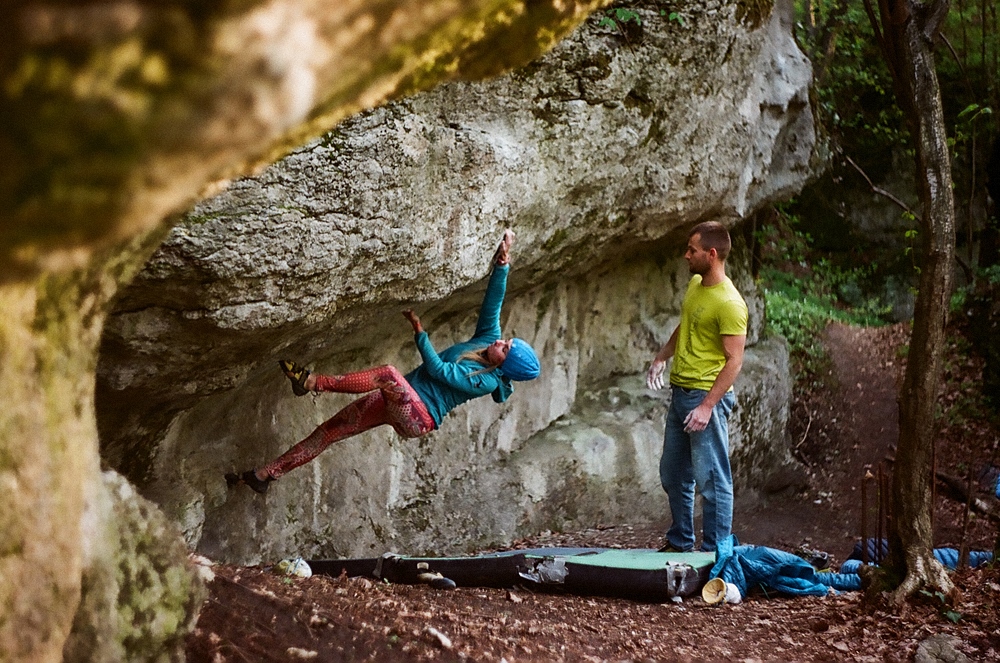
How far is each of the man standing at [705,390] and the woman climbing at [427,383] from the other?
117cm

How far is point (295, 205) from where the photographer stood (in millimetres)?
4914

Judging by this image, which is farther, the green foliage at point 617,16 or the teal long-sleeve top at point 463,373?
the green foliage at point 617,16

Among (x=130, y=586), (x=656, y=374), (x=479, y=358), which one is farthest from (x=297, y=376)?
(x=656, y=374)

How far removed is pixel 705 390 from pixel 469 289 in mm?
2145

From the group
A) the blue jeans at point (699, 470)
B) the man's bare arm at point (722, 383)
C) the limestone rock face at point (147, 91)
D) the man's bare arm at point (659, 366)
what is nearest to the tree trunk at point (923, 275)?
the man's bare arm at point (722, 383)

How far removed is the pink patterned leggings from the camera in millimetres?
5473

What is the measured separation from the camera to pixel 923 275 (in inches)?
206

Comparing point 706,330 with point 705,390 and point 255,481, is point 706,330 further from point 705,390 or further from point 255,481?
point 255,481

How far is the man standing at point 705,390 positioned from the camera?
590 cm

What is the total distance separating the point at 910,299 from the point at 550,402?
383 inches

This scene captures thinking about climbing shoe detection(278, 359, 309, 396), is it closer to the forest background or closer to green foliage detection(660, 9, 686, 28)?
green foliage detection(660, 9, 686, 28)

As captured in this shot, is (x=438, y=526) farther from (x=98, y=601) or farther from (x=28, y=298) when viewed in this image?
(x=28, y=298)

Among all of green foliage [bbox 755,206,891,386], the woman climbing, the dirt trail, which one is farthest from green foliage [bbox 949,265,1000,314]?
the woman climbing

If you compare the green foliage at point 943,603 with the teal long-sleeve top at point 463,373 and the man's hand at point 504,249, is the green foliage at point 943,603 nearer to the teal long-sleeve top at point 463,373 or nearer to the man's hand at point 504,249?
the teal long-sleeve top at point 463,373
